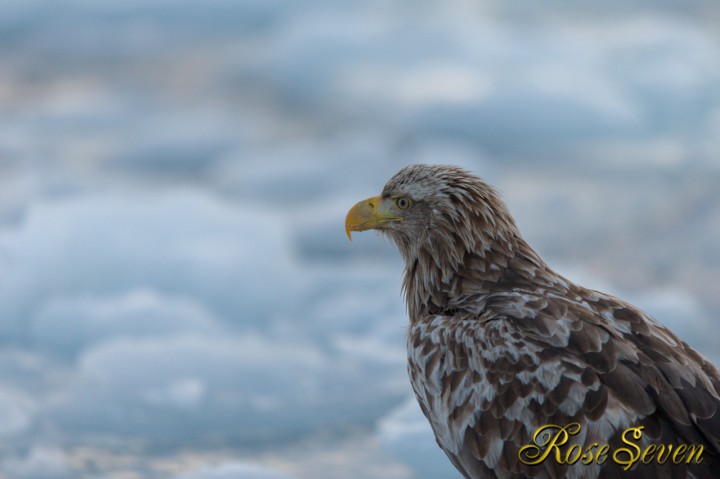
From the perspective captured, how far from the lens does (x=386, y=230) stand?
16.3ft

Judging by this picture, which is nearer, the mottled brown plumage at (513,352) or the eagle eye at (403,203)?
the mottled brown plumage at (513,352)

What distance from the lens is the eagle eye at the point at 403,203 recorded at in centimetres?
485

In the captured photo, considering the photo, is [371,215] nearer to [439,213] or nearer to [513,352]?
[439,213]

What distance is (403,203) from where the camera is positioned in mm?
4867

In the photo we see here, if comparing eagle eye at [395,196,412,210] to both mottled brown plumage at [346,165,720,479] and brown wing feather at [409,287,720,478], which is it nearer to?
mottled brown plumage at [346,165,720,479]

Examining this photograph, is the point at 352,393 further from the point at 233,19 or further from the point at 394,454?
the point at 233,19

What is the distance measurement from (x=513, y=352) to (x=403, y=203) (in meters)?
1.05

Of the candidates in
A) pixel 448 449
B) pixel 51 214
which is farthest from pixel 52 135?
pixel 448 449

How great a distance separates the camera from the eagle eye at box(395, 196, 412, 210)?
4.85 metres

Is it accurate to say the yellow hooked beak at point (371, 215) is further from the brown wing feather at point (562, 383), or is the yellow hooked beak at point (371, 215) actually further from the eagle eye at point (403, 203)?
the brown wing feather at point (562, 383)

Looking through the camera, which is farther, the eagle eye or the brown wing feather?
the eagle eye

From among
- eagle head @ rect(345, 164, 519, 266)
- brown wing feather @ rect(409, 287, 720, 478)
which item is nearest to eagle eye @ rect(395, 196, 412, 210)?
eagle head @ rect(345, 164, 519, 266)

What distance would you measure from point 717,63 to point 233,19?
6.15 m

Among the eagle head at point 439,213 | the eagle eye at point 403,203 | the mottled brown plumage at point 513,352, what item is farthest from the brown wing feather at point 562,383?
the eagle eye at point 403,203
